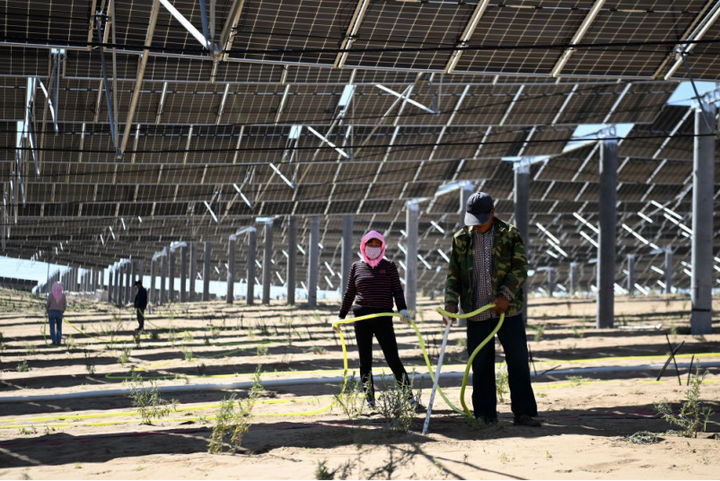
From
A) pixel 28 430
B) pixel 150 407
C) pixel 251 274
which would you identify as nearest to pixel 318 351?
pixel 150 407

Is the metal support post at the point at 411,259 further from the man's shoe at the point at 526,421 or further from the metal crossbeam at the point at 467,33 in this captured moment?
the man's shoe at the point at 526,421

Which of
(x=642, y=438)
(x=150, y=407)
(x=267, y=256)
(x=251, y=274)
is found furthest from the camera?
(x=251, y=274)

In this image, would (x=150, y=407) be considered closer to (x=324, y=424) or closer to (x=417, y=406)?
(x=324, y=424)

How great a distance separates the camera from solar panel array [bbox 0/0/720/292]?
13125mm

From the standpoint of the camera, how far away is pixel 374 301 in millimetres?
8320

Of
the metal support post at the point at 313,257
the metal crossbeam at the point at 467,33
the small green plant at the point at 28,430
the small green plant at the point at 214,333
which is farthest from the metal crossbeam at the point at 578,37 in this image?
the metal support post at the point at 313,257

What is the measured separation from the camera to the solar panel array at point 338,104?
43.1ft

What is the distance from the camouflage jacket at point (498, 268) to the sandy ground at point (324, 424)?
110cm

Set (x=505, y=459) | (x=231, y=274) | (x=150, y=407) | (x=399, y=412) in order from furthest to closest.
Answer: (x=231, y=274)
(x=150, y=407)
(x=399, y=412)
(x=505, y=459)

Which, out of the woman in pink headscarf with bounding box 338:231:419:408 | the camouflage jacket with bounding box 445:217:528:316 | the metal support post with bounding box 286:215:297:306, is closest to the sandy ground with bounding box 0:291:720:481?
the woman in pink headscarf with bounding box 338:231:419:408

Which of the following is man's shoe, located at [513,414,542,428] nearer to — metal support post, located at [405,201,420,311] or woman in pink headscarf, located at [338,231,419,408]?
woman in pink headscarf, located at [338,231,419,408]

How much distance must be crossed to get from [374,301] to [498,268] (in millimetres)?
1719

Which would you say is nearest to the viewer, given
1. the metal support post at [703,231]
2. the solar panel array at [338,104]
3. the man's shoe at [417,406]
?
the man's shoe at [417,406]

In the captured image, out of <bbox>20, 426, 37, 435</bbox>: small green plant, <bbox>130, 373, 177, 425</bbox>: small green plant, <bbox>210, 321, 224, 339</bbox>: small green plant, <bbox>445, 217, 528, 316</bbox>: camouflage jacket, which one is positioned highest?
<bbox>445, 217, 528, 316</bbox>: camouflage jacket
